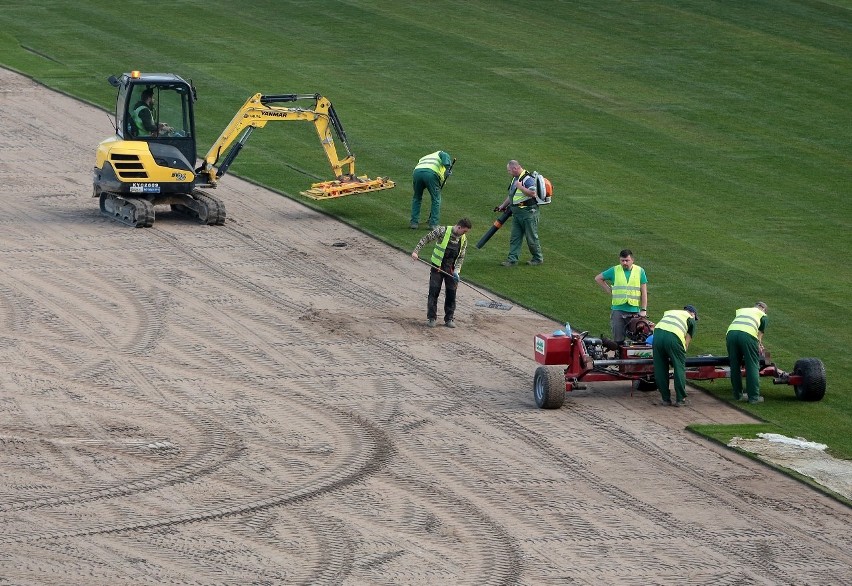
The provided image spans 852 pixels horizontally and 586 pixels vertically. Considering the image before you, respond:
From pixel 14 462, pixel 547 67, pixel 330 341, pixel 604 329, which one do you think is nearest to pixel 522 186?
pixel 604 329

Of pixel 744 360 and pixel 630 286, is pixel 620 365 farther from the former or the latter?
pixel 744 360

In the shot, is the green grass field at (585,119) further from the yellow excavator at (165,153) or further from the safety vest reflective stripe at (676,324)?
the yellow excavator at (165,153)

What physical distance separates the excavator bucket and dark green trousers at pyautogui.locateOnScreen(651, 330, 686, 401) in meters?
11.6

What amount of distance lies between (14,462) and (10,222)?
41.6 ft

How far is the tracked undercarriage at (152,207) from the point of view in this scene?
30.2 meters

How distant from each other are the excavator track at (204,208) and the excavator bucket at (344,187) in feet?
6.53

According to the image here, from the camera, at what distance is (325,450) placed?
19.4m

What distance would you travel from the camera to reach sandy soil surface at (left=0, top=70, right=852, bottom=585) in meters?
16.4

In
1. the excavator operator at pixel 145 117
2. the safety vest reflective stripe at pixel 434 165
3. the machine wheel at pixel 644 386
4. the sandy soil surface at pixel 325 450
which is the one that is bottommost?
the sandy soil surface at pixel 325 450

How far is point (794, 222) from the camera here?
33188mm

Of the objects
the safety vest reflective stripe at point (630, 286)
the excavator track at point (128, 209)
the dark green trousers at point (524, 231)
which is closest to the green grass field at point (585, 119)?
the dark green trousers at point (524, 231)

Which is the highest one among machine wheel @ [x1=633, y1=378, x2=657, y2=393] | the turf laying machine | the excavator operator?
the excavator operator

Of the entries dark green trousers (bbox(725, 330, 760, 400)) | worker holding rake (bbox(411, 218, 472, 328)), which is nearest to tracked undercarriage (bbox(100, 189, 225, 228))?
worker holding rake (bbox(411, 218, 472, 328))

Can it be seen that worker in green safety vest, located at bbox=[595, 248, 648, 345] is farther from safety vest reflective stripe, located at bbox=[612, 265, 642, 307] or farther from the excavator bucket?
the excavator bucket
